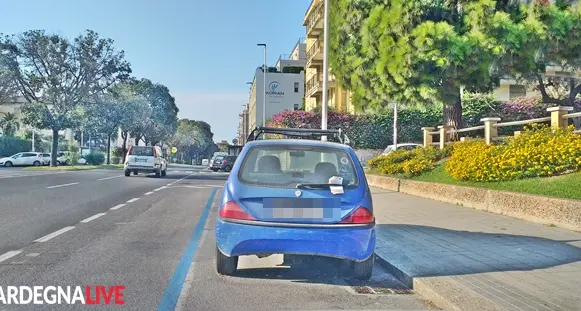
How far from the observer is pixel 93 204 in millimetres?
13445

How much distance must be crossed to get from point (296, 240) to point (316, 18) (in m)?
45.2

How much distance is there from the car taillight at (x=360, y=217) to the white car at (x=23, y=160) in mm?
51199

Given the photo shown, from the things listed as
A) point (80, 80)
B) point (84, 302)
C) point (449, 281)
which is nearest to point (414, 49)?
point (449, 281)

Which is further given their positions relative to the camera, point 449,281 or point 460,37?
point 460,37

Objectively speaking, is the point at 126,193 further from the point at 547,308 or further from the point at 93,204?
the point at 547,308

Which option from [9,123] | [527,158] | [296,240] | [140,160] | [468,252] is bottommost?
[468,252]

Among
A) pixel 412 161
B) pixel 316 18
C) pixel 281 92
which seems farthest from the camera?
pixel 281 92

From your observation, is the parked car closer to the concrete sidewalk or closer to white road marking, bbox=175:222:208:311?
the concrete sidewalk

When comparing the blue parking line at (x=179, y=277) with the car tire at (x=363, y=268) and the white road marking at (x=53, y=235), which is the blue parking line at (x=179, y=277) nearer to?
the car tire at (x=363, y=268)

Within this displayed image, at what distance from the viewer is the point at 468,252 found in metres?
7.35

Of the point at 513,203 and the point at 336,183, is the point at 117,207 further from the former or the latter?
the point at 513,203

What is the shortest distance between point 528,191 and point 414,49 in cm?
626

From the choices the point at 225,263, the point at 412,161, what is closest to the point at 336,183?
the point at 225,263

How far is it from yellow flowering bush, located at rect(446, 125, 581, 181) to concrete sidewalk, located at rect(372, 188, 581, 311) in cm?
151
